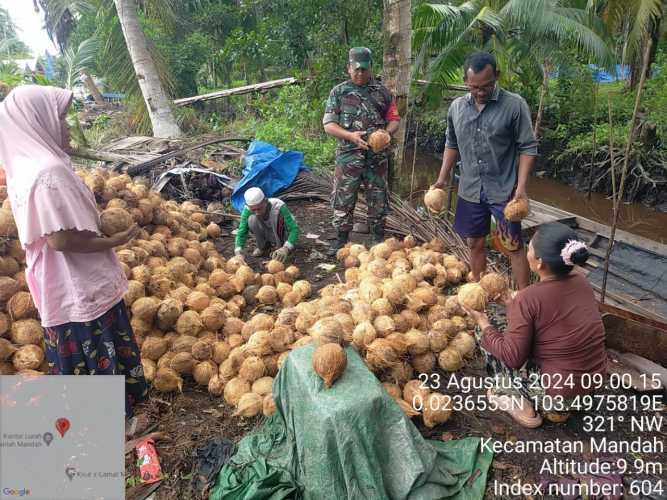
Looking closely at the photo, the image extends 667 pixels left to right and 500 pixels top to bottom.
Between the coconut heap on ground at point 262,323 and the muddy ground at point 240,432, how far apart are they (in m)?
0.10

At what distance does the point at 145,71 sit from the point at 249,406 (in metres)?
8.80

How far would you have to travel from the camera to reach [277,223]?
208 inches

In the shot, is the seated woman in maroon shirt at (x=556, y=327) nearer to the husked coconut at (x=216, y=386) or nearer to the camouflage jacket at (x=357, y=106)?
the husked coconut at (x=216, y=386)

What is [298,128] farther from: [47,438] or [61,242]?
[47,438]

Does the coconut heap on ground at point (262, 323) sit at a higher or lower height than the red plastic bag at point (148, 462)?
higher

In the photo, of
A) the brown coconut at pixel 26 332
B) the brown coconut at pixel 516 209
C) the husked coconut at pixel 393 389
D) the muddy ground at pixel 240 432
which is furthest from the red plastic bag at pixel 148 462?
the brown coconut at pixel 516 209

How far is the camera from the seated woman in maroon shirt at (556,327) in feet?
7.44

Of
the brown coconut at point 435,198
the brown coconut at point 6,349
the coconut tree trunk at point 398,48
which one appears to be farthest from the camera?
the coconut tree trunk at point 398,48

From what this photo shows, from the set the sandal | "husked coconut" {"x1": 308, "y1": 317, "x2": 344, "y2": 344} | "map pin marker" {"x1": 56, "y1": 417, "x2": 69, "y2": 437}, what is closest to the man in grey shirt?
the sandal

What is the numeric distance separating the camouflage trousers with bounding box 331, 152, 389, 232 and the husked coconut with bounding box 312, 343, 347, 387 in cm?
281

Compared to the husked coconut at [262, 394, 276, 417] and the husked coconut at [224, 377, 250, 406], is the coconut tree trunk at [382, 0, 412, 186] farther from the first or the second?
the husked coconut at [262, 394, 276, 417]

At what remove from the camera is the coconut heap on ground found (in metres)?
2.91

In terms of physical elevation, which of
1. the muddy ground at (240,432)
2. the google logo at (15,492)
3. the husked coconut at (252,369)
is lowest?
the muddy ground at (240,432)

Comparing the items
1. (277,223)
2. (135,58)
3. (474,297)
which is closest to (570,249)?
(474,297)
